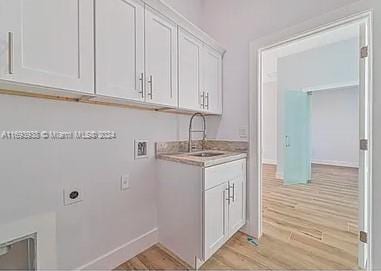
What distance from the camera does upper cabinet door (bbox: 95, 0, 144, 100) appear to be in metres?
1.40

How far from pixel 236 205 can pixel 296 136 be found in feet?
11.4

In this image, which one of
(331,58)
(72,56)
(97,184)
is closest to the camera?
(72,56)

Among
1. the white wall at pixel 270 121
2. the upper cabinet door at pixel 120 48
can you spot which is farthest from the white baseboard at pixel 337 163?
the upper cabinet door at pixel 120 48

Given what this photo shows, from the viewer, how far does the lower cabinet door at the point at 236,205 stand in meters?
2.17

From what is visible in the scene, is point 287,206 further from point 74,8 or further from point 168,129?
point 74,8

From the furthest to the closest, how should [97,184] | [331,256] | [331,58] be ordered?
[331,58] → [331,256] → [97,184]

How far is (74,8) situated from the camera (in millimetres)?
1263

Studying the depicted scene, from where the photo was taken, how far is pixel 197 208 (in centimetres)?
179

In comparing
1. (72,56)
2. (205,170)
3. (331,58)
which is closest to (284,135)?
(331,58)

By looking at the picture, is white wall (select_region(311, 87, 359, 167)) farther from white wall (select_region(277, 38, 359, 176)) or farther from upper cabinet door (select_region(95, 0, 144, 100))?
upper cabinet door (select_region(95, 0, 144, 100))

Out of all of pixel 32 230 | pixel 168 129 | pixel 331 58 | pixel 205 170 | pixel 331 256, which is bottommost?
pixel 331 256

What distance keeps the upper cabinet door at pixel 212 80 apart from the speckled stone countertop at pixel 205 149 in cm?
46

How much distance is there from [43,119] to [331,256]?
270 cm

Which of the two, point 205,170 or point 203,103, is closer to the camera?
point 205,170
